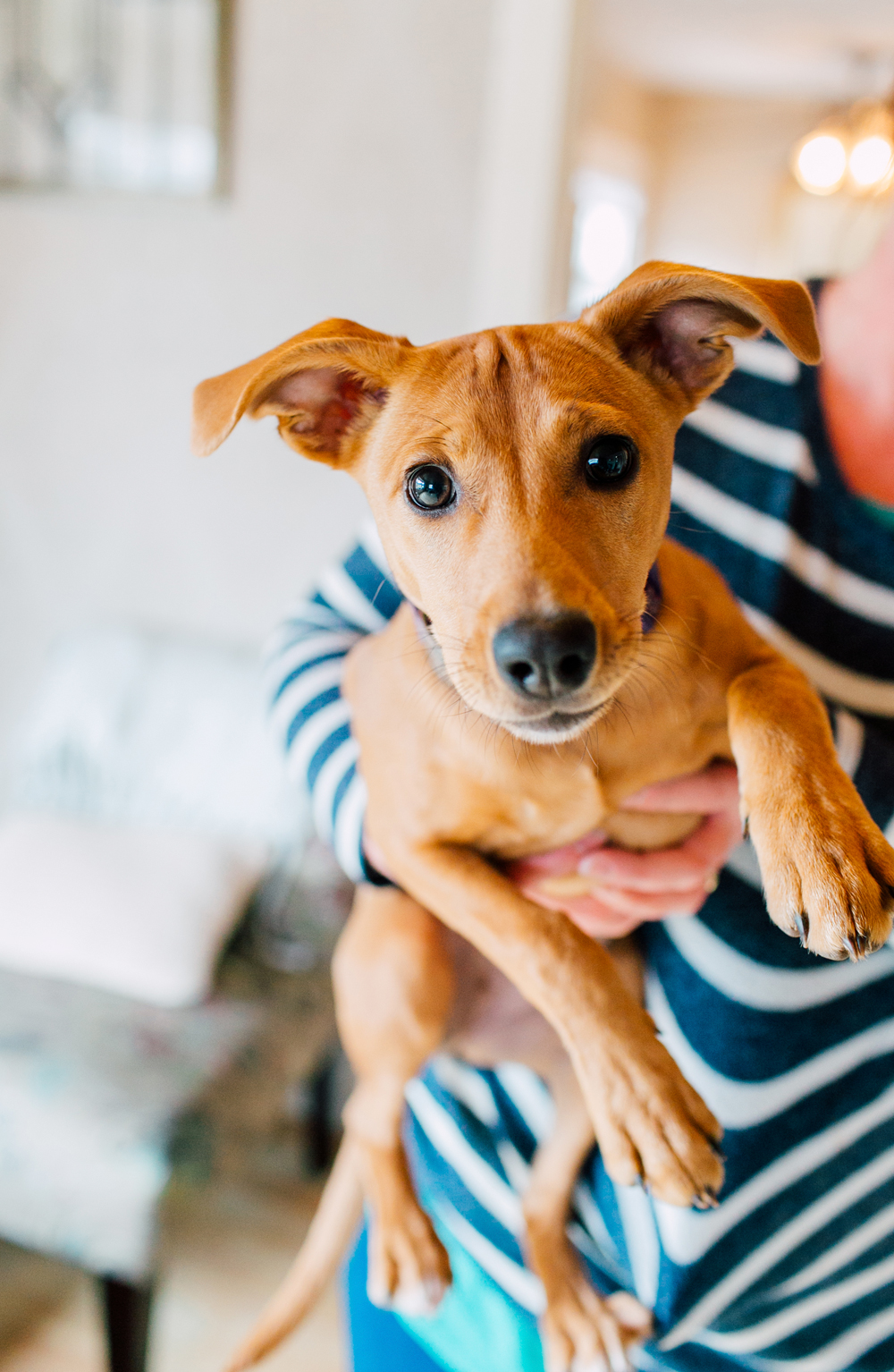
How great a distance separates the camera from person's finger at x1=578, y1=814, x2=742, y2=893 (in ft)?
2.72

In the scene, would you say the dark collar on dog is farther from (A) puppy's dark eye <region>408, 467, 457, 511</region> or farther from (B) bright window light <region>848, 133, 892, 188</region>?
(B) bright window light <region>848, 133, 892, 188</region>

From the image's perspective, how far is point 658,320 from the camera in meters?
0.81

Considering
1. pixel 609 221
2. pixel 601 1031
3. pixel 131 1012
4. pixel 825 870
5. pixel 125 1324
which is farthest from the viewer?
pixel 609 221

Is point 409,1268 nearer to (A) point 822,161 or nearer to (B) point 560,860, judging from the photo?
(B) point 560,860

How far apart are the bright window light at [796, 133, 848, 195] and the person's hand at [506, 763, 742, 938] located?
13.7 ft

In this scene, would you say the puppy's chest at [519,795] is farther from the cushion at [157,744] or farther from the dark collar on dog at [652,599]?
the cushion at [157,744]

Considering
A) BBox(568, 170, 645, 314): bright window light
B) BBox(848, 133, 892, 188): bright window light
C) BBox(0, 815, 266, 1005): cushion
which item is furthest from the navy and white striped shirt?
BBox(568, 170, 645, 314): bright window light

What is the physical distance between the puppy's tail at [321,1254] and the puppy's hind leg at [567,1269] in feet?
0.81

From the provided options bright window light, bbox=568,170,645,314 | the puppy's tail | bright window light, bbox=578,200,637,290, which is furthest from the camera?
bright window light, bbox=578,200,637,290

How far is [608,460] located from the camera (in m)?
0.76

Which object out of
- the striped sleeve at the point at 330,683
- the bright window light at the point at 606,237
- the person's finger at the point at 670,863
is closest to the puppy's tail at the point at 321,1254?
the striped sleeve at the point at 330,683

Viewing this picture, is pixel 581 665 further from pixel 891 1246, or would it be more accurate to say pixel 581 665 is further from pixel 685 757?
pixel 891 1246

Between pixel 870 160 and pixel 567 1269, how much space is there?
14.1ft

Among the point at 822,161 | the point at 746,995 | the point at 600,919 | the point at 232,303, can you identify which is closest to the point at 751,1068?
the point at 746,995
